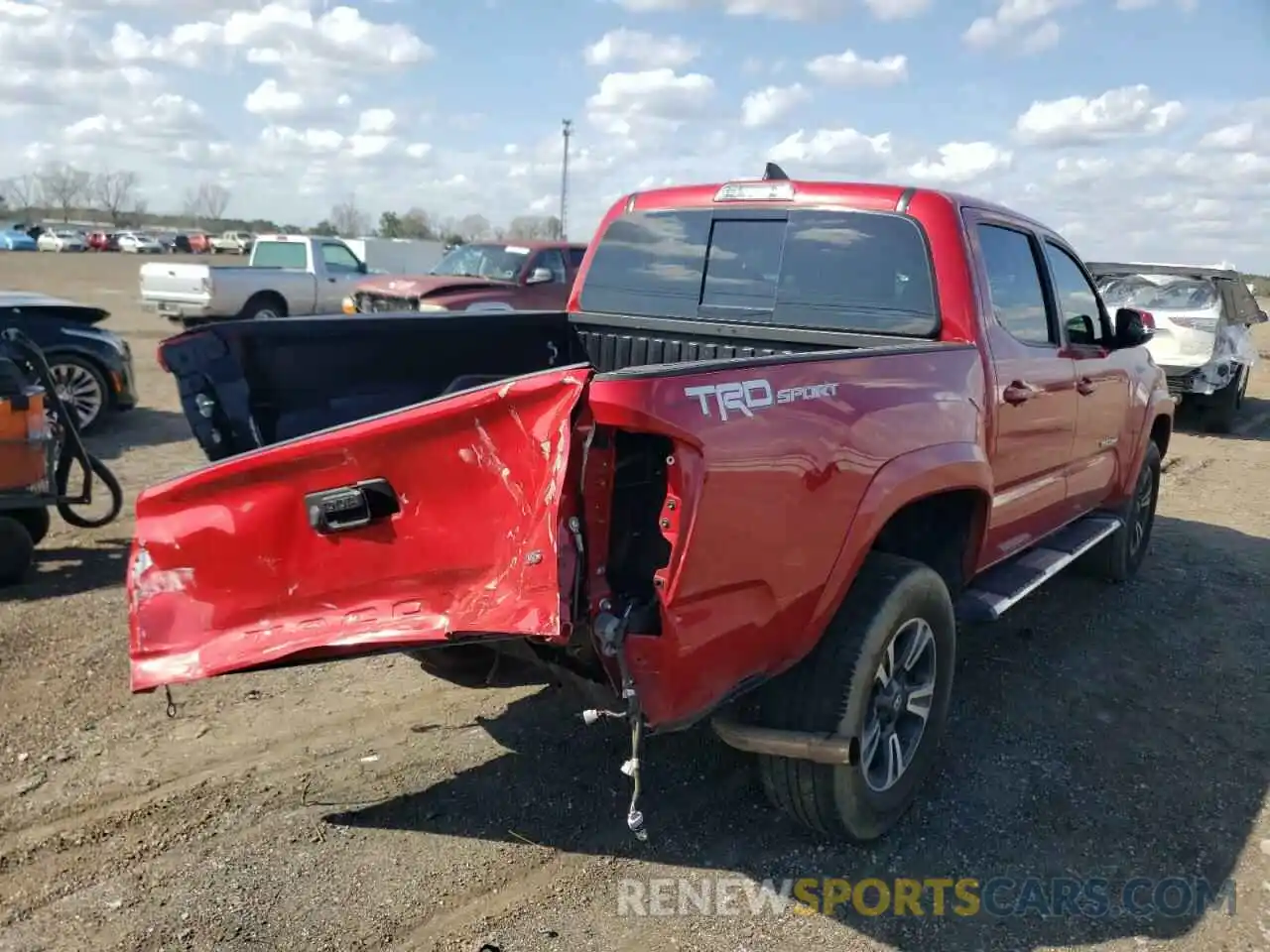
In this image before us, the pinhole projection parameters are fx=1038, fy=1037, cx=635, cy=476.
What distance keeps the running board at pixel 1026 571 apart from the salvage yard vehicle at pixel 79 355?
8050 millimetres

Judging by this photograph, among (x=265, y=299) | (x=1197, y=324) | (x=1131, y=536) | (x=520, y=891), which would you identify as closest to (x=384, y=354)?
(x=520, y=891)

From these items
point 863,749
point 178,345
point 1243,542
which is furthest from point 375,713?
point 1243,542

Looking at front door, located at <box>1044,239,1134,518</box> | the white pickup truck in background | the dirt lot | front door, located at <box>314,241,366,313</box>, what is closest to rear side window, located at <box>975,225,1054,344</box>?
front door, located at <box>1044,239,1134,518</box>

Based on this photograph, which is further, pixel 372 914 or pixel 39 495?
pixel 39 495

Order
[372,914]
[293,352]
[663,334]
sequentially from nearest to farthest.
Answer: [372,914] < [293,352] < [663,334]

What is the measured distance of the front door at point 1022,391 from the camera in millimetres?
4094

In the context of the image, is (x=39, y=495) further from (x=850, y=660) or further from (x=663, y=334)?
(x=850, y=660)

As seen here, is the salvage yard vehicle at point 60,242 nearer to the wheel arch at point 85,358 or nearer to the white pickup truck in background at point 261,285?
the white pickup truck in background at point 261,285

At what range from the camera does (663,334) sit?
466 centimetres

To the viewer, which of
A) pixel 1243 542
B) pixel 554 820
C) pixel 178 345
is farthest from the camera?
pixel 1243 542

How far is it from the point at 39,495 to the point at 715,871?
14.4 ft

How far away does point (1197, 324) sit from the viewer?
12672 mm

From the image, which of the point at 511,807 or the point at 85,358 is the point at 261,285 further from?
the point at 511,807

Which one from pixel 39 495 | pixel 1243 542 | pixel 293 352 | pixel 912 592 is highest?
pixel 293 352
